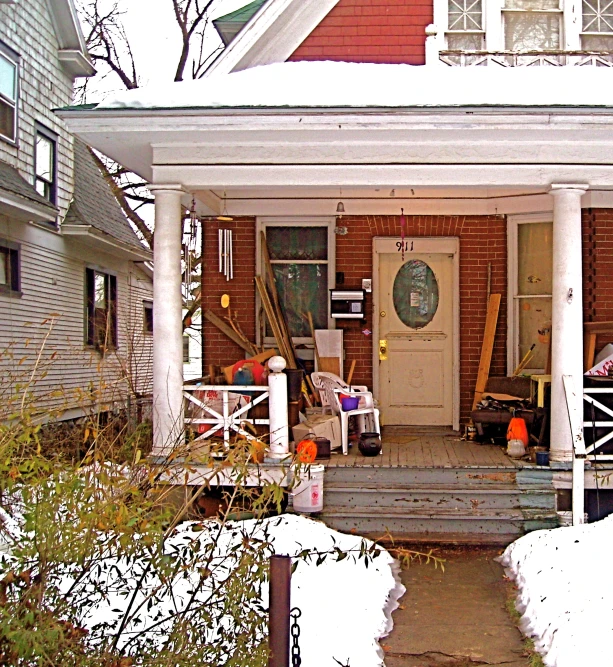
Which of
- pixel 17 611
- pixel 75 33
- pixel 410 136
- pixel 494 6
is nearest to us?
pixel 17 611

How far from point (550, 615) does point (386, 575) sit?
1504 mm

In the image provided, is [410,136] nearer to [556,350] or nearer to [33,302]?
[556,350]

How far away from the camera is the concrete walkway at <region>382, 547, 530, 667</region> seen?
5305 mm

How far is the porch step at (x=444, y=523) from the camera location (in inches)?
302

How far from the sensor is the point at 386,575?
22.0 feet

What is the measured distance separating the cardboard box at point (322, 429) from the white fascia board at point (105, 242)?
8.80 m

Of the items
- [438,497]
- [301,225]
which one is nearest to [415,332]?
[301,225]

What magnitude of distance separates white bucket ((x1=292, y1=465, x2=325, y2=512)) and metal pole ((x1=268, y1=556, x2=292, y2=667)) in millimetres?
3803

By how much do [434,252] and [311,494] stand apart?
4.27 meters

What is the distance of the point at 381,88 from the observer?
8.12m

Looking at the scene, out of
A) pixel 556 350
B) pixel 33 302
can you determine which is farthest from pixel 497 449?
pixel 33 302

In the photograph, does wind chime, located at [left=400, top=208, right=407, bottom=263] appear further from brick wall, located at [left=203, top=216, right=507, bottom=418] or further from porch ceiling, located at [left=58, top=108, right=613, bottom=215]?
porch ceiling, located at [left=58, top=108, right=613, bottom=215]

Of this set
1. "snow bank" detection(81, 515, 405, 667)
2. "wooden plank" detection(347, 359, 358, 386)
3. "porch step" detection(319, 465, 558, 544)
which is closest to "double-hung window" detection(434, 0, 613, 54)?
"wooden plank" detection(347, 359, 358, 386)

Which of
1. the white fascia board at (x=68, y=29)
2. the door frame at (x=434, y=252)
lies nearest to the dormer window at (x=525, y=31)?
the door frame at (x=434, y=252)
